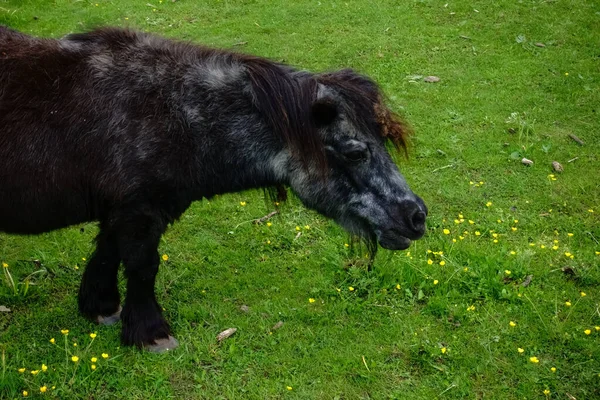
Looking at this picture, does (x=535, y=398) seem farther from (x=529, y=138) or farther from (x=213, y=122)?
(x=529, y=138)

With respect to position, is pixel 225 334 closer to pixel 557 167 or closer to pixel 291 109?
pixel 291 109

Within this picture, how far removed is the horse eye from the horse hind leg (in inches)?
75.8

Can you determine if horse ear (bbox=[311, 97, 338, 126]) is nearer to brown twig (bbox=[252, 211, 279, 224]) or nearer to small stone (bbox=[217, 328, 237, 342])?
small stone (bbox=[217, 328, 237, 342])

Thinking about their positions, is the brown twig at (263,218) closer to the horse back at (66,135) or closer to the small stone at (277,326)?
the small stone at (277,326)

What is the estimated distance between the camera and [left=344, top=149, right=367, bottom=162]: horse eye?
175 inches

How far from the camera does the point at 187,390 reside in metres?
4.64

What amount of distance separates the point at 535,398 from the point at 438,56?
6480mm

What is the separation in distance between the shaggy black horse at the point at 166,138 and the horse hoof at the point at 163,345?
1.59ft

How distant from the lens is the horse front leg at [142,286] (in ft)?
14.8

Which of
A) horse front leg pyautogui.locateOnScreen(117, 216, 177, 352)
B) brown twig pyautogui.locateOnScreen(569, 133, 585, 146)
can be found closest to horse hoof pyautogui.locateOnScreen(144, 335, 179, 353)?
horse front leg pyautogui.locateOnScreen(117, 216, 177, 352)

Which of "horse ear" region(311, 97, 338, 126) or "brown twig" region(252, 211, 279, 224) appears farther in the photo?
"brown twig" region(252, 211, 279, 224)

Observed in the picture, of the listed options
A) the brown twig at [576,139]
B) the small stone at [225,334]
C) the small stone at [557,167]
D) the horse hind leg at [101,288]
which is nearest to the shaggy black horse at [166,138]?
the horse hind leg at [101,288]

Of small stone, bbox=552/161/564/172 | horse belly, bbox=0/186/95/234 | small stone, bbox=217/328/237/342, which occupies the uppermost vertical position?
horse belly, bbox=0/186/95/234

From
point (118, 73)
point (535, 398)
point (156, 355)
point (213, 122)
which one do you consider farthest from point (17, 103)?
point (535, 398)
